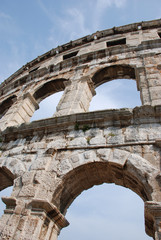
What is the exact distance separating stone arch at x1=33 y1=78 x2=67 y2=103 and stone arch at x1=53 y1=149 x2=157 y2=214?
17.1 feet

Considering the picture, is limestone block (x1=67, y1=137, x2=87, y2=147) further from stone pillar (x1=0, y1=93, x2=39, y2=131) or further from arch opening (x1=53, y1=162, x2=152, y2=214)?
stone pillar (x1=0, y1=93, x2=39, y2=131)

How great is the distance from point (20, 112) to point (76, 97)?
2522 mm

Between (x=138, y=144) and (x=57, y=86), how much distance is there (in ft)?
18.9

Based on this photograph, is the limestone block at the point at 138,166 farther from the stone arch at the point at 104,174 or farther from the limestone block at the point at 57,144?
the limestone block at the point at 57,144

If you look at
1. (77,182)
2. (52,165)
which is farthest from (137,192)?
(52,165)

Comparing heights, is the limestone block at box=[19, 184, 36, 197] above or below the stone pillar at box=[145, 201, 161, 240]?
above

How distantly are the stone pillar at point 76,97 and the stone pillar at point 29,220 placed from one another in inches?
111

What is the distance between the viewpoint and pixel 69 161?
4.00m

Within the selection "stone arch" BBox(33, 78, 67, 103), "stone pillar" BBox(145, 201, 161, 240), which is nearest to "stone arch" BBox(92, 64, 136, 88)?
"stone arch" BBox(33, 78, 67, 103)

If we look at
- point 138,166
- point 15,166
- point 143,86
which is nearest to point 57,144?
point 15,166

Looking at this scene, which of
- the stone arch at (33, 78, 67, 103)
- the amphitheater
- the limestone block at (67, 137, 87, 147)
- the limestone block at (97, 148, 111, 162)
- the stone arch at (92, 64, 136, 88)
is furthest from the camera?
the stone arch at (33, 78, 67, 103)

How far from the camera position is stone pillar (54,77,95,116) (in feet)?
19.3

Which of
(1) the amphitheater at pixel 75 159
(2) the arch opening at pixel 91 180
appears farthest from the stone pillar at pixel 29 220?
(2) the arch opening at pixel 91 180

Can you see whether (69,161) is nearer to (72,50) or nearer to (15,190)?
(15,190)
